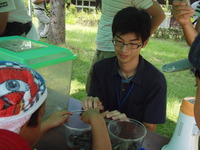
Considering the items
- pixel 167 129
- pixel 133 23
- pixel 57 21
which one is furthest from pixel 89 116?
pixel 57 21

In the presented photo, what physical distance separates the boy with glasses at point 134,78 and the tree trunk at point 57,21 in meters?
4.73

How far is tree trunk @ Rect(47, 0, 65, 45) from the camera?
5922mm

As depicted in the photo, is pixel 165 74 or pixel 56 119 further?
pixel 165 74

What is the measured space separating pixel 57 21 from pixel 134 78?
16.2 feet

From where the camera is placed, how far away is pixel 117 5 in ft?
5.86

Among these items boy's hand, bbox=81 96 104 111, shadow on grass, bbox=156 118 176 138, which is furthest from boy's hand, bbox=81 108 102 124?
shadow on grass, bbox=156 118 176 138

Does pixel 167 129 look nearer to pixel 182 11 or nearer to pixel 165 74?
pixel 182 11

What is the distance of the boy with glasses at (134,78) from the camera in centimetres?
140

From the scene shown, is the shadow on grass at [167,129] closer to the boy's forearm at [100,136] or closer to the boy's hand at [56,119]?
the boy's hand at [56,119]

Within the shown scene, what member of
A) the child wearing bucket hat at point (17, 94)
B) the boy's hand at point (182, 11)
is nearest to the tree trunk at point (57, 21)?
the boy's hand at point (182, 11)

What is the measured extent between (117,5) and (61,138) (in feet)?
3.75

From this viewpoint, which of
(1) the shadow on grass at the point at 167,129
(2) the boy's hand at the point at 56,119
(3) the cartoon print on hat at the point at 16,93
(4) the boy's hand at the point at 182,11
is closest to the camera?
(3) the cartoon print on hat at the point at 16,93

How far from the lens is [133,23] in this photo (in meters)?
1.40

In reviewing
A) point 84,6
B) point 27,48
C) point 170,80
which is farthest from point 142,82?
point 84,6
